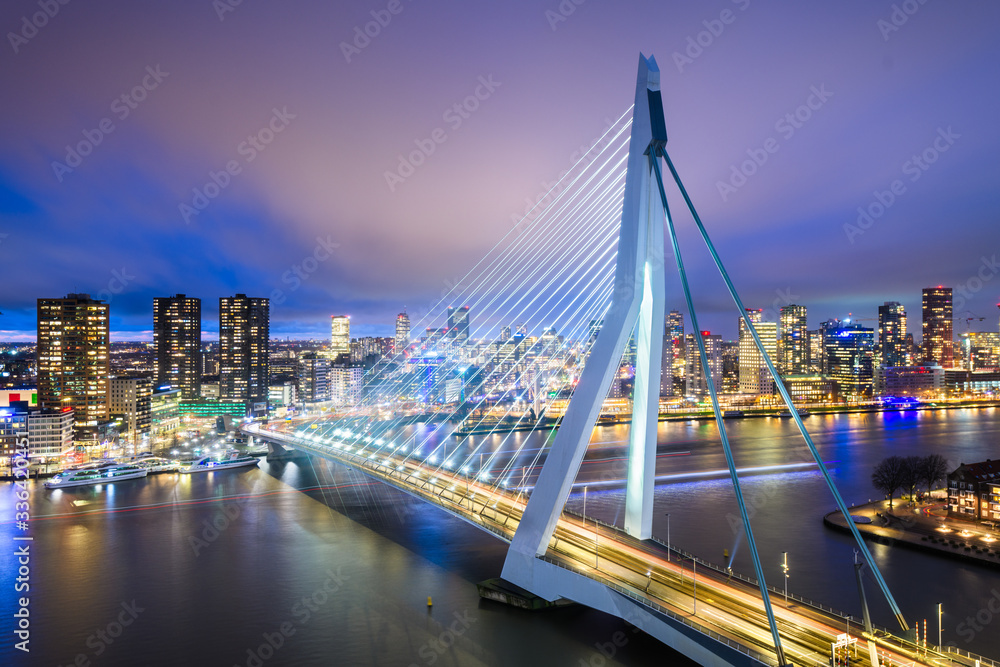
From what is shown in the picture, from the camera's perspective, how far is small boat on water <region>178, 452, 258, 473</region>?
1855cm

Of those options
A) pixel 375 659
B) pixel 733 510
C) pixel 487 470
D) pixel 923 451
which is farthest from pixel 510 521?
pixel 923 451

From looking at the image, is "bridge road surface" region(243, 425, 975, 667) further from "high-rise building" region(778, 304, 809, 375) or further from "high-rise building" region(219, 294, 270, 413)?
"high-rise building" region(778, 304, 809, 375)

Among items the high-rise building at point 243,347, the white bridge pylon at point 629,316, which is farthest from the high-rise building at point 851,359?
the white bridge pylon at point 629,316

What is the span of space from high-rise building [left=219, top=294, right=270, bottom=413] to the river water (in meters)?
27.5

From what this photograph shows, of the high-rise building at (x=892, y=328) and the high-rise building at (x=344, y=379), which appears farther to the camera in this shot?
the high-rise building at (x=892, y=328)

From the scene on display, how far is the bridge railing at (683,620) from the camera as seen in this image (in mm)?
4547

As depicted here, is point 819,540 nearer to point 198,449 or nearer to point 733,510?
point 733,510

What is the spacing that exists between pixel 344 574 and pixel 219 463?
12.3 m

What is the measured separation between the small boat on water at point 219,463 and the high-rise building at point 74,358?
8244 millimetres

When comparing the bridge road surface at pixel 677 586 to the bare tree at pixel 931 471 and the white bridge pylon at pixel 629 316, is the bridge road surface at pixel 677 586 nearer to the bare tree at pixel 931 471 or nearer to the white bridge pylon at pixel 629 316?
the white bridge pylon at pixel 629 316

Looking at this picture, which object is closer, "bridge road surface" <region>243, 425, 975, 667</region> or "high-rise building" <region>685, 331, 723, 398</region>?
"bridge road surface" <region>243, 425, 975, 667</region>

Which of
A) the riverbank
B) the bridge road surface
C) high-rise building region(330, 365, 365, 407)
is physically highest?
high-rise building region(330, 365, 365, 407)

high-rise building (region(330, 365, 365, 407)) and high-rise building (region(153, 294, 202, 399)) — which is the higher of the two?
high-rise building (region(153, 294, 202, 399))

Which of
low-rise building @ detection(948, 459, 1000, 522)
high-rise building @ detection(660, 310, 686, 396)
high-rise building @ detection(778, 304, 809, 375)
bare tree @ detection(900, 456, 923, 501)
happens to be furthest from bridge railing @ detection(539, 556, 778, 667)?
high-rise building @ detection(778, 304, 809, 375)
